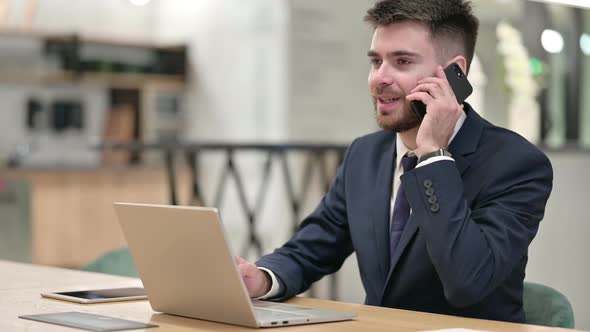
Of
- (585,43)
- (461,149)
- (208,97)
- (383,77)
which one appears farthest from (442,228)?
(208,97)

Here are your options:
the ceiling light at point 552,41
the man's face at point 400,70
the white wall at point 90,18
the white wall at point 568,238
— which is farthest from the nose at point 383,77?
the white wall at point 90,18

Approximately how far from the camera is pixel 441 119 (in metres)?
2.08

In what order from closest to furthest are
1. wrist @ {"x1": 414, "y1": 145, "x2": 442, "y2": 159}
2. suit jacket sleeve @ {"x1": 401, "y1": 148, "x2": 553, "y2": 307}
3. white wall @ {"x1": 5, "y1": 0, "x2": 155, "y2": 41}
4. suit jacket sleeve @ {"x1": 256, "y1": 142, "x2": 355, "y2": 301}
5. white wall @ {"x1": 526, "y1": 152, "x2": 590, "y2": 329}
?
suit jacket sleeve @ {"x1": 401, "y1": 148, "x2": 553, "y2": 307} < wrist @ {"x1": 414, "y1": 145, "x2": 442, "y2": 159} < suit jacket sleeve @ {"x1": 256, "y1": 142, "x2": 355, "y2": 301} < white wall @ {"x1": 526, "y1": 152, "x2": 590, "y2": 329} < white wall @ {"x1": 5, "y1": 0, "x2": 155, "y2": 41}

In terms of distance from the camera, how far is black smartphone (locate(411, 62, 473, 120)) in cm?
215

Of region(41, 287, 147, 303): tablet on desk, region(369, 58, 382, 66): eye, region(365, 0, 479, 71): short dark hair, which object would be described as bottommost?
region(41, 287, 147, 303): tablet on desk

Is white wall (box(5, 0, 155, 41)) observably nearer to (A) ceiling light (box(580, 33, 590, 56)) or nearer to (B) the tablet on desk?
(A) ceiling light (box(580, 33, 590, 56))

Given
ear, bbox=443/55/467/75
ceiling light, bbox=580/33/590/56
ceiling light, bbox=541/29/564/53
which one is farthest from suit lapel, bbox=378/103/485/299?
ceiling light, bbox=580/33/590/56

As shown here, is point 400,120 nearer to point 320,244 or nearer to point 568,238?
point 320,244

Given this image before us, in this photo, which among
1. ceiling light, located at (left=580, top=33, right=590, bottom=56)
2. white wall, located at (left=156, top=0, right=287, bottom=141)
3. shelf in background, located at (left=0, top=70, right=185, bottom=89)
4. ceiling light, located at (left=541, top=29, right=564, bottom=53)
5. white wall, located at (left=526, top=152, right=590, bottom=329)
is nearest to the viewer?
white wall, located at (left=526, top=152, right=590, bottom=329)

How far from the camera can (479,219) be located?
202cm

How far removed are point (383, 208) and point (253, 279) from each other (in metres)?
0.35

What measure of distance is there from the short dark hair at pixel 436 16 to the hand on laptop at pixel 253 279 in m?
0.60

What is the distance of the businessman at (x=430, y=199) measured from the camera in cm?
196

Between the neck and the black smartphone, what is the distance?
3.2 inches
